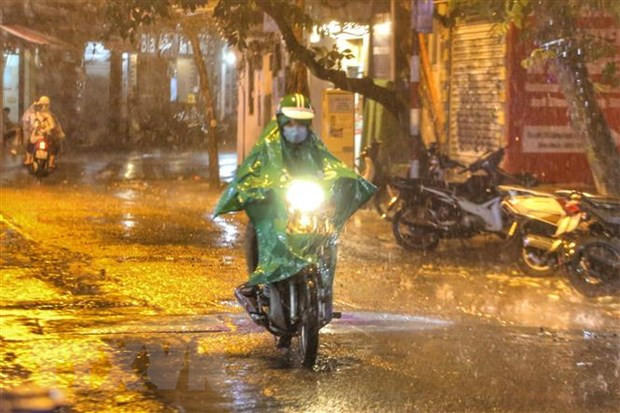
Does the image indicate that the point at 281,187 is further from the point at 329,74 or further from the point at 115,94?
the point at 115,94

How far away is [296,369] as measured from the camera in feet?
23.1

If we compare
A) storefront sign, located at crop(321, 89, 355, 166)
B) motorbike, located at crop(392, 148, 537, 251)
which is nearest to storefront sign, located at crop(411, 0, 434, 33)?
motorbike, located at crop(392, 148, 537, 251)

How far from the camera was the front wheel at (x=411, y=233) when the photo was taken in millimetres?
12877

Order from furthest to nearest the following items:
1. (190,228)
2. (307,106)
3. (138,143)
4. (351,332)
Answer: (138,143)
(190,228)
(351,332)
(307,106)

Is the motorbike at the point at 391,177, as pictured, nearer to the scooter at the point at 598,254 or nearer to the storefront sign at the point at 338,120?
the storefront sign at the point at 338,120

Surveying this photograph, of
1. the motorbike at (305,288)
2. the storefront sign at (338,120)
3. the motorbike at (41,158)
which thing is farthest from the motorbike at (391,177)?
the motorbike at (41,158)

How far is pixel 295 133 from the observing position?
7.39m

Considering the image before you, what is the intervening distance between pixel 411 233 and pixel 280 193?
20.0 ft

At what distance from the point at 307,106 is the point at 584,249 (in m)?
3.99

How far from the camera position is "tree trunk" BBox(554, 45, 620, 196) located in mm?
12016

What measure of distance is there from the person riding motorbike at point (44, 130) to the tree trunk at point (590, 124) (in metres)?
12.2

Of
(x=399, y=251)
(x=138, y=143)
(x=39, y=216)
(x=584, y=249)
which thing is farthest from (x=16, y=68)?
(x=584, y=249)

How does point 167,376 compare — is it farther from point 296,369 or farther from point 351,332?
point 351,332

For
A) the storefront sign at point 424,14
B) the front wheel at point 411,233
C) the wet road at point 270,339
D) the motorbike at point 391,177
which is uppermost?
the storefront sign at point 424,14
